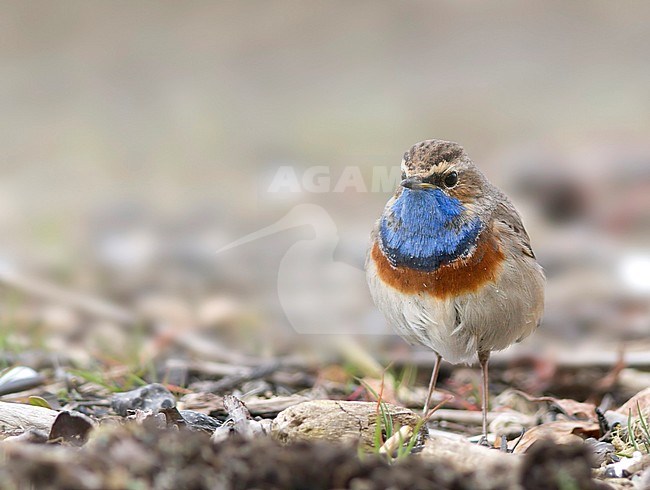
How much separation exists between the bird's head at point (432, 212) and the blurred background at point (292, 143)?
2.46 metres

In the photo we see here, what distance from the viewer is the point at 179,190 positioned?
9.04 m

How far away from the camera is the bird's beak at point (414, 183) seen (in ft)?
13.0

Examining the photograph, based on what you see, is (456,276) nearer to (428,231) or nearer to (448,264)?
(448,264)

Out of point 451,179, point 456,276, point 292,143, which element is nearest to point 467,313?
point 456,276

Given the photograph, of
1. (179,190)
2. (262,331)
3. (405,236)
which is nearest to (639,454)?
(405,236)

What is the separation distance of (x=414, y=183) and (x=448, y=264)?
352 millimetres

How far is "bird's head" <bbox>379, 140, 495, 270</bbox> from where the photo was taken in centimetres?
402

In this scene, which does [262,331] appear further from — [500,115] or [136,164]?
[500,115]

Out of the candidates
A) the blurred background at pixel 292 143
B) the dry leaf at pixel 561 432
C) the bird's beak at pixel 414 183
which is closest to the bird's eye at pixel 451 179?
the bird's beak at pixel 414 183

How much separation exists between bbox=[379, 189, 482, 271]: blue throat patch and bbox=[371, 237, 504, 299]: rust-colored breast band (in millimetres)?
29

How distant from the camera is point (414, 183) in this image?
13.1 ft

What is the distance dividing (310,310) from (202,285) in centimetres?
86

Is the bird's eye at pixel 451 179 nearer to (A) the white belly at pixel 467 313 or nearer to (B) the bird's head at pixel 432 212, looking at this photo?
(B) the bird's head at pixel 432 212

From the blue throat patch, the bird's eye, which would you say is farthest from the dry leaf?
the bird's eye
